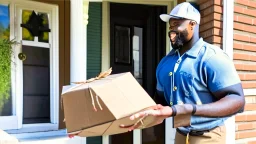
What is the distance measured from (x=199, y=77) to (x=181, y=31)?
260 millimetres

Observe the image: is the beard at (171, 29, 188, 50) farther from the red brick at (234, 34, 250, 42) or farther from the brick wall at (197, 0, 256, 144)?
the red brick at (234, 34, 250, 42)

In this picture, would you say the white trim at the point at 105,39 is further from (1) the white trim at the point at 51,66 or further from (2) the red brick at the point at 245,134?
(2) the red brick at the point at 245,134

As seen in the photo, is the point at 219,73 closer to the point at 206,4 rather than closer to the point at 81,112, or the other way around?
the point at 81,112

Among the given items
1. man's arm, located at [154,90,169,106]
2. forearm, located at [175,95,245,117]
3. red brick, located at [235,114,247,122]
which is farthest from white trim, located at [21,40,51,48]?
forearm, located at [175,95,245,117]

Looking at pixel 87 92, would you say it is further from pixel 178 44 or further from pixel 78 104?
pixel 178 44

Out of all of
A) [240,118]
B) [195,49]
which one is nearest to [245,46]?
[240,118]

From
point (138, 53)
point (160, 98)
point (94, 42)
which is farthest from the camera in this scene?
point (138, 53)

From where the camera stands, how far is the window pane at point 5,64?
302 centimetres

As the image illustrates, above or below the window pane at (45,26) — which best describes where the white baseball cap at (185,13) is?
below

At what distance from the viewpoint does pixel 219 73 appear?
5.05 ft

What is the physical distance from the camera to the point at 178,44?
171 cm

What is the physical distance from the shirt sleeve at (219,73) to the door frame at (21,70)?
6.89 feet

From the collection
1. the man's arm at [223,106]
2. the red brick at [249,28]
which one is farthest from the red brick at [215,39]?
the man's arm at [223,106]

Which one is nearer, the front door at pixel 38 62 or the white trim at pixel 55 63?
the front door at pixel 38 62
